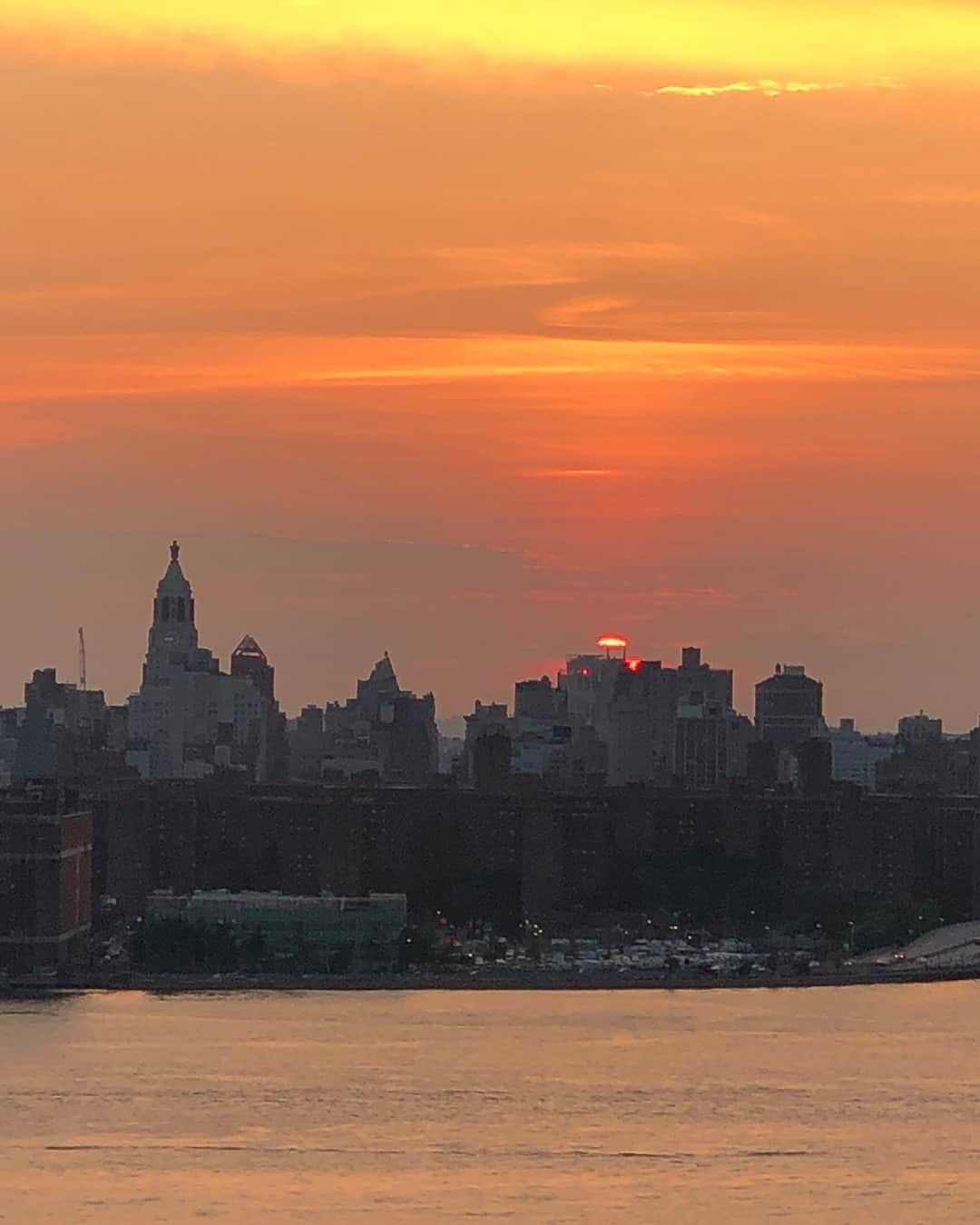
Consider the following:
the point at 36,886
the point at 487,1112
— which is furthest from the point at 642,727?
the point at 487,1112

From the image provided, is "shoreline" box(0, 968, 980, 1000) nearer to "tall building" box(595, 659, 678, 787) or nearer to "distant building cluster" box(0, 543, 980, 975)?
"distant building cluster" box(0, 543, 980, 975)

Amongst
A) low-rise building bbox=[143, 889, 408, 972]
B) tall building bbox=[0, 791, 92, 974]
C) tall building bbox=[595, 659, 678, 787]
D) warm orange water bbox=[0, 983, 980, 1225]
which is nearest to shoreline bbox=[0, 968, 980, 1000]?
tall building bbox=[0, 791, 92, 974]

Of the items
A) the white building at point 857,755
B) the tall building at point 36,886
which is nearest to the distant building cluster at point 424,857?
the tall building at point 36,886

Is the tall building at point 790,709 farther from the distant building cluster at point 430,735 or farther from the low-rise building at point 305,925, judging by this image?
the low-rise building at point 305,925

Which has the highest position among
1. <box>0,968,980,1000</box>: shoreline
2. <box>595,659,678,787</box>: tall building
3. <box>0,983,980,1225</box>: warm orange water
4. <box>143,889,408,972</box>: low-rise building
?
<box>595,659,678,787</box>: tall building

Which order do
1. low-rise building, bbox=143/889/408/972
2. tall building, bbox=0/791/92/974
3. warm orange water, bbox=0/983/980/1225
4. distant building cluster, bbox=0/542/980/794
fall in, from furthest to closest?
distant building cluster, bbox=0/542/980/794 < low-rise building, bbox=143/889/408/972 < tall building, bbox=0/791/92/974 < warm orange water, bbox=0/983/980/1225

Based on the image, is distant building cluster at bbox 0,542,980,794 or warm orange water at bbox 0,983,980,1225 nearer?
warm orange water at bbox 0,983,980,1225

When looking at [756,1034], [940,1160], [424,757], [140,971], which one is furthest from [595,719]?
[940,1160]

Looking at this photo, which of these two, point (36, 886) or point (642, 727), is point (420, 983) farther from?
point (642, 727)
